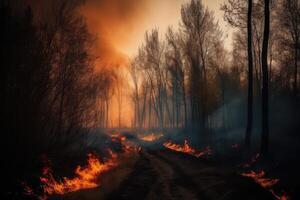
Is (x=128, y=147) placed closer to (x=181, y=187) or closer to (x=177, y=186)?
(x=177, y=186)

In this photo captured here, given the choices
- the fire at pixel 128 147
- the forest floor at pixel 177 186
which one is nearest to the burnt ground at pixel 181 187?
the forest floor at pixel 177 186

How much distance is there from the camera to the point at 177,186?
1590cm

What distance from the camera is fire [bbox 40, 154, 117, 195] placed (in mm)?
14094

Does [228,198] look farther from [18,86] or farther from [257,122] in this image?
[257,122]

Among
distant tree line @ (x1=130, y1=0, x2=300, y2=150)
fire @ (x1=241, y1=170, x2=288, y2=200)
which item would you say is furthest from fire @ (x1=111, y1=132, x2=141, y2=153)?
fire @ (x1=241, y1=170, x2=288, y2=200)

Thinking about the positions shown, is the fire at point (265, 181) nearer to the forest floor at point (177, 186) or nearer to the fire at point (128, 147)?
the forest floor at point (177, 186)

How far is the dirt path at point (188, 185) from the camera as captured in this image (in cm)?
1298

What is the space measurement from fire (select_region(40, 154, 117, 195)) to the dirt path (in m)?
2.18

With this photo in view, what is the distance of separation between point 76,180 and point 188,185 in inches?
245

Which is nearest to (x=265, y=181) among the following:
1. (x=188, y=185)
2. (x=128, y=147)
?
(x=188, y=185)

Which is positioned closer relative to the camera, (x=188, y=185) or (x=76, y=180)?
(x=188, y=185)

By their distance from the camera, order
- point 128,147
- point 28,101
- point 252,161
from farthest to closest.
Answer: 1. point 128,147
2. point 252,161
3. point 28,101

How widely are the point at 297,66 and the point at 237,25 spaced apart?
1688cm

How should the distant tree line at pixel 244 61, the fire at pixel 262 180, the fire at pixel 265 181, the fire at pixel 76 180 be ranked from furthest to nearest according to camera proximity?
the distant tree line at pixel 244 61
the fire at pixel 262 180
the fire at pixel 76 180
the fire at pixel 265 181
